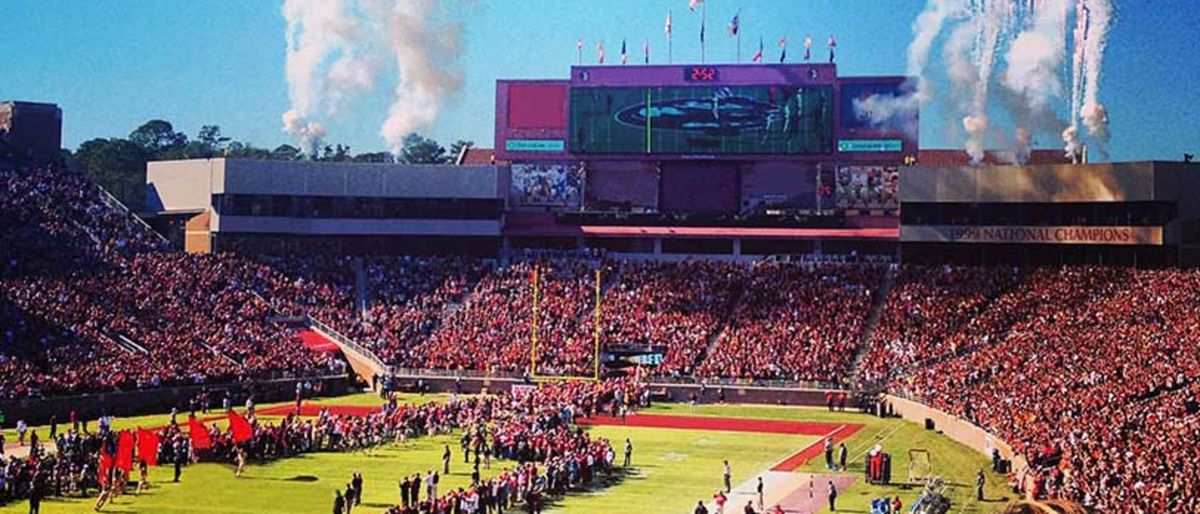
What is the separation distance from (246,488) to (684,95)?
4261 cm

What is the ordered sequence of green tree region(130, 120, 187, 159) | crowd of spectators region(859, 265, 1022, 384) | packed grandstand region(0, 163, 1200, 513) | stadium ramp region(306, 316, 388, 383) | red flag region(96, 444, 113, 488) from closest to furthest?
red flag region(96, 444, 113, 488) → packed grandstand region(0, 163, 1200, 513) → crowd of spectators region(859, 265, 1022, 384) → stadium ramp region(306, 316, 388, 383) → green tree region(130, 120, 187, 159)

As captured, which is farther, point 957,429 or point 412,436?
point 957,429

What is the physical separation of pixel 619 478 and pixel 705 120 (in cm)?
3726

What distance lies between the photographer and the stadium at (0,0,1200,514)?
35.9 meters

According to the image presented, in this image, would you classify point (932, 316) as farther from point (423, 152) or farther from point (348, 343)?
point (423, 152)

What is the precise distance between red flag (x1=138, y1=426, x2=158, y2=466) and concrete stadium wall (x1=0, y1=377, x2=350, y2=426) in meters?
11.6

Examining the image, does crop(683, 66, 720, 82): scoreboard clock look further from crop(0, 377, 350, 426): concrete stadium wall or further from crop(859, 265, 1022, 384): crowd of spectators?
crop(0, 377, 350, 426): concrete stadium wall

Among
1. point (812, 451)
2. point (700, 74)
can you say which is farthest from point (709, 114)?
point (812, 451)

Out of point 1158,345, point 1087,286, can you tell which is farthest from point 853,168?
point 1158,345

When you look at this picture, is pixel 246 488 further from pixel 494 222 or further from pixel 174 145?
pixel 174 145

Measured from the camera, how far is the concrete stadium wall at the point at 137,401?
46.1 meters

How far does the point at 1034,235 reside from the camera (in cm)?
6756

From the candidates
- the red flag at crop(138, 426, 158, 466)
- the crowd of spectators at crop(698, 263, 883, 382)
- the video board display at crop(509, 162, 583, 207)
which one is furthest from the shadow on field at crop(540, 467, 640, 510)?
the video board display at crop(509, 162, 583, 207)

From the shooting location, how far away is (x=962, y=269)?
6819 cm
